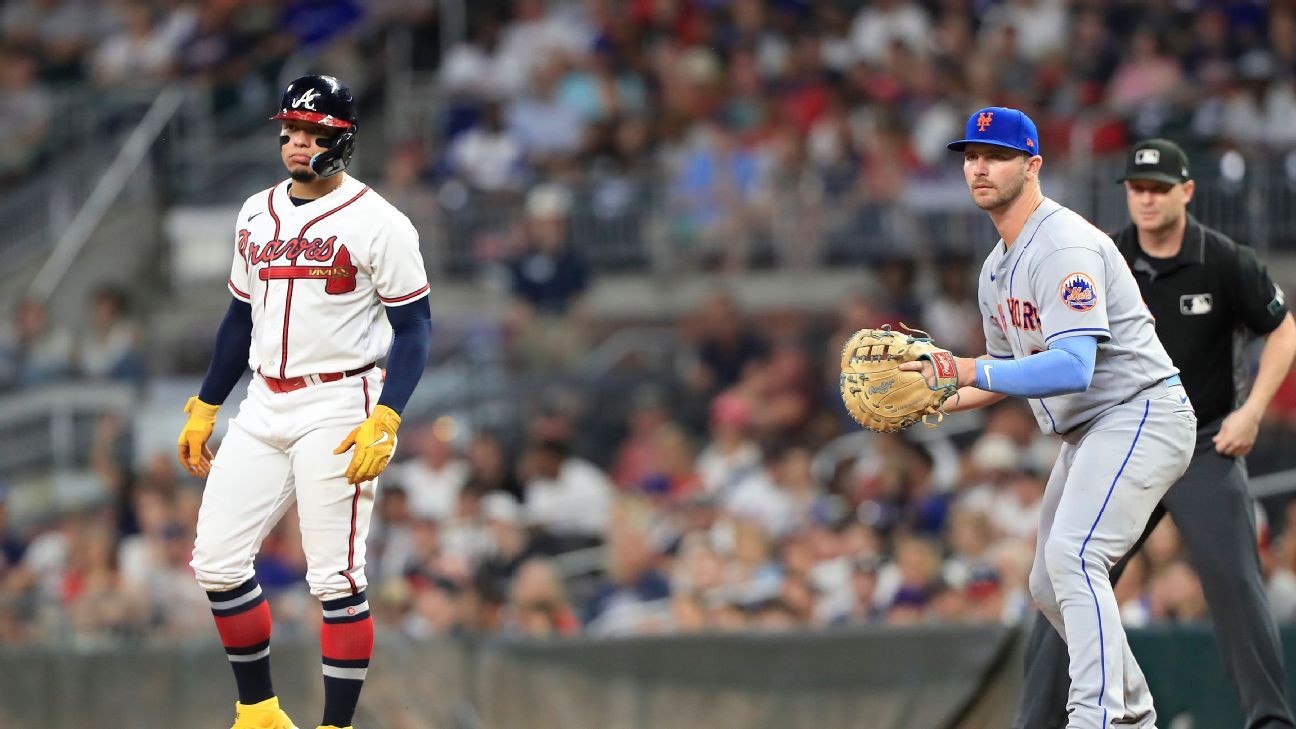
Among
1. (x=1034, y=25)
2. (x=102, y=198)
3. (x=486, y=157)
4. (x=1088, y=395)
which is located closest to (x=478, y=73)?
(x=486, y=157)

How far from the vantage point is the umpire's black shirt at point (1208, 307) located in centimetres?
628

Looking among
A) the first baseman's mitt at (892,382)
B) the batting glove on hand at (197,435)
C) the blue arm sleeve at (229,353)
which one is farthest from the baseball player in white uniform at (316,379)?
the first baseman's mitt at (892,382)

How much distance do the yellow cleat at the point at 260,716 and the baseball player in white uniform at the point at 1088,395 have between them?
261 cm

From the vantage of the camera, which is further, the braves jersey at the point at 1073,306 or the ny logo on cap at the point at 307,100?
the ny logo on cap at the point at 307,100

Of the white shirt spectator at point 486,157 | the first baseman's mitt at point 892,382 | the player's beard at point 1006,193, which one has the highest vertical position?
the white shirt spectator at point 486,157

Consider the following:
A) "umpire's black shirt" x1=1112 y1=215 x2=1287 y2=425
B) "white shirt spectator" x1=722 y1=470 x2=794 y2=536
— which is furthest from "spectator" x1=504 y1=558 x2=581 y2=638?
"umpire's black shirt" x1=1112 y1=215 x2=1287 y2=425

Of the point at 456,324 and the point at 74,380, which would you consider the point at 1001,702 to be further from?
the point at 74,380

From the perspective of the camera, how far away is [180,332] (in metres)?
14.1

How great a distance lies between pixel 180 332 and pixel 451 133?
288 cm

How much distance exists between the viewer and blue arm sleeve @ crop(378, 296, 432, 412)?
5891 mm

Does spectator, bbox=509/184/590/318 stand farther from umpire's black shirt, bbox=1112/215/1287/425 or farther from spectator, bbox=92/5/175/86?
umpire's black shirt, bbox=1112/215/1287/425

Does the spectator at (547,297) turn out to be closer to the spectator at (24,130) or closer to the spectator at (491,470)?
the spectator at (491,470)

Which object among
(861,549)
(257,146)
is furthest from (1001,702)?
(257,146)

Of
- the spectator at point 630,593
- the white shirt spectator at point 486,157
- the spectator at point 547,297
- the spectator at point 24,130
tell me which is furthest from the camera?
the spectator at point 24,130
